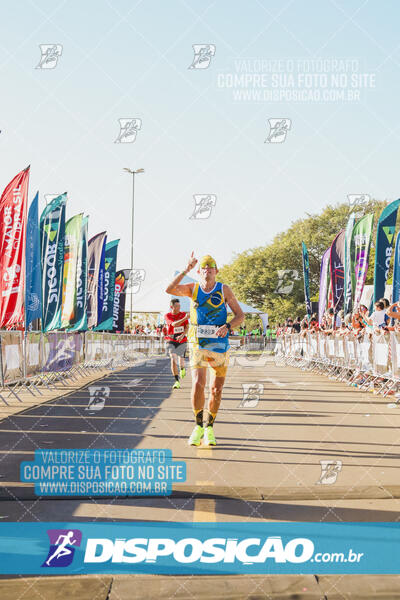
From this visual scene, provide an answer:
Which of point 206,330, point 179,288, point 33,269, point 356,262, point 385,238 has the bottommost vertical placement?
point 206,330

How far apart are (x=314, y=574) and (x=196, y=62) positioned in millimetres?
13190

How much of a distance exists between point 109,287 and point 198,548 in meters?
23.9

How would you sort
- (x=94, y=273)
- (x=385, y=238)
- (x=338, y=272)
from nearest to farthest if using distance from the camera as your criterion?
1. (x=385, y=238)
2. (x=338, y=272)
3. (x=94, y=273)

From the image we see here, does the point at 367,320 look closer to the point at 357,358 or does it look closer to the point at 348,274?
the point at 357,358

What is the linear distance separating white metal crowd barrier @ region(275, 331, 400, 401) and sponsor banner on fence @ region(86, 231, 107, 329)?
8.06 meters

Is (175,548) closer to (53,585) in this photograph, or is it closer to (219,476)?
(53,585)

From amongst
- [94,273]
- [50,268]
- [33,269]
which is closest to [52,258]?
[50,268]

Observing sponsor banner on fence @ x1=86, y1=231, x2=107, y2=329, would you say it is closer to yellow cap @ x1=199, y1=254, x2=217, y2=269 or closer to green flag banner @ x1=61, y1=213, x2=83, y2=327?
green flag banner @ x1=61, y1=213, x2=83, y2=327

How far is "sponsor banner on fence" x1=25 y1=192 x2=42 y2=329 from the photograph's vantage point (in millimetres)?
15711

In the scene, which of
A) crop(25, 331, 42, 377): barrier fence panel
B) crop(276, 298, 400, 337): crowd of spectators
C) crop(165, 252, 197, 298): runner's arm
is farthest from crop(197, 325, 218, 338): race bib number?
crop(25, 331, 42, 377): barrier fence panel

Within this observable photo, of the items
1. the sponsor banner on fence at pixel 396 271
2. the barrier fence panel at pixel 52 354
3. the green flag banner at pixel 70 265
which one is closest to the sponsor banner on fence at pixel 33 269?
the barrier fence panel at pixel 52 354

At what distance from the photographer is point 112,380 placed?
2009cm

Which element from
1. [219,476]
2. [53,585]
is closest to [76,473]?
[219,476]

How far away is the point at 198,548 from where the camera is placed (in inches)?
159
